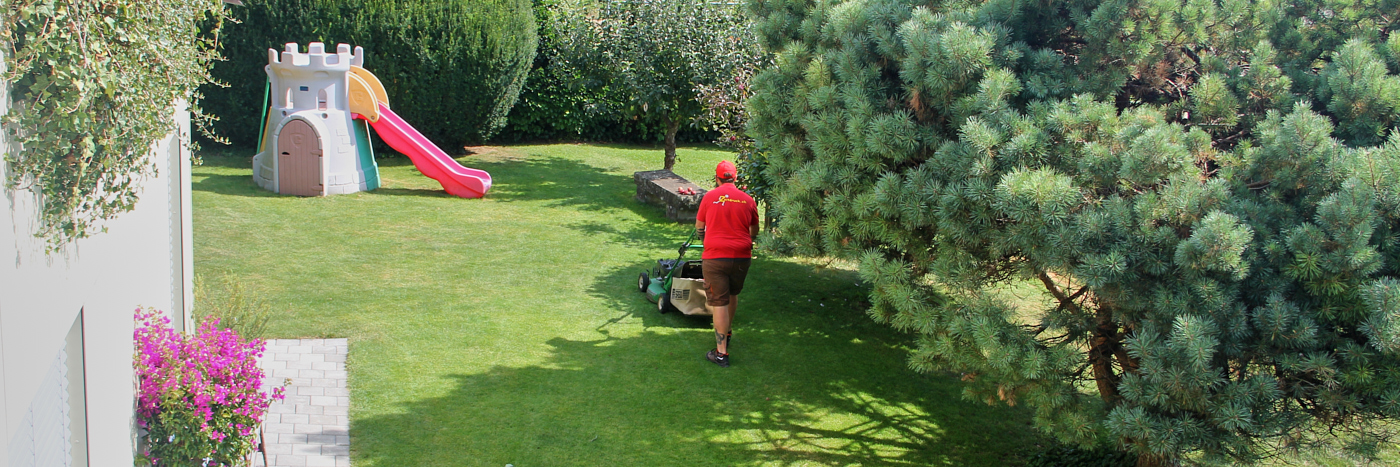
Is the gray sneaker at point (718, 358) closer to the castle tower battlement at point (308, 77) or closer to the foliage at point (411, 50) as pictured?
the castle tower battlement at point (308, 77)

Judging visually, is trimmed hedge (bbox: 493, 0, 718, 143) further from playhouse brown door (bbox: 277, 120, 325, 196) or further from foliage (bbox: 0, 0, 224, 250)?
foliage (bbox: 0, 0, 224, 250)

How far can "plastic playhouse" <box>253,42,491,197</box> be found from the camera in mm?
13516

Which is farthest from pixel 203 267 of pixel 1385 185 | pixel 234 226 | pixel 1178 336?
pixel 1385 185

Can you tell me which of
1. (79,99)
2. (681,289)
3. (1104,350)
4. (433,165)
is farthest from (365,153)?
(79,99)

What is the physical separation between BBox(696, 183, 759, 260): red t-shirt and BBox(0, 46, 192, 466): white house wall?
3749mm

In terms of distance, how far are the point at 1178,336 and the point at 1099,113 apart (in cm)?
121

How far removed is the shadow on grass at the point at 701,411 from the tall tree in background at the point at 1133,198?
1.26m

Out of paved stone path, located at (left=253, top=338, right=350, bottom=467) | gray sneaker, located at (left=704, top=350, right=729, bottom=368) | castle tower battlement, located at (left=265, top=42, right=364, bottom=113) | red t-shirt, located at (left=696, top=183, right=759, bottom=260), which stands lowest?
paved stone path, located at (left=253, top=338, right=350, bottom=467)

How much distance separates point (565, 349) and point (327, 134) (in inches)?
279

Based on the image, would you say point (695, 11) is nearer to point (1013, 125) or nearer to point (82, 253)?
point (1013, 125)

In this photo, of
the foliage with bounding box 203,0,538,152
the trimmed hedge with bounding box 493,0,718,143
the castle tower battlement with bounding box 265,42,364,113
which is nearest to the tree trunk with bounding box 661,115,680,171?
the trimmed hedge with bounding box 493,0,718,143

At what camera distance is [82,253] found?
3.60 m

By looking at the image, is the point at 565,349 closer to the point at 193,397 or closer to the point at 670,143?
the point at 193,397

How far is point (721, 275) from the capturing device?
313 inches
